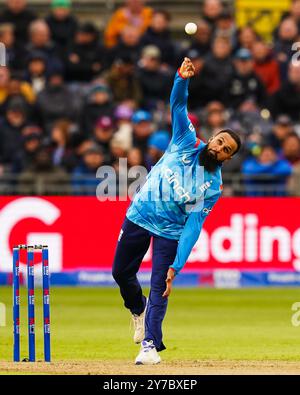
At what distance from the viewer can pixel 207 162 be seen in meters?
11.5

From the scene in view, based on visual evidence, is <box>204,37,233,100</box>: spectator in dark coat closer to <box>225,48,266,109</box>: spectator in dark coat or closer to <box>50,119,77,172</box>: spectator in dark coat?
<box>225,48,266,109</box>: spectator in dark coat

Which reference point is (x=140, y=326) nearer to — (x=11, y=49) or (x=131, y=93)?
(x=131, y=93)

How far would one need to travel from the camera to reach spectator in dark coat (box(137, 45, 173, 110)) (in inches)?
898

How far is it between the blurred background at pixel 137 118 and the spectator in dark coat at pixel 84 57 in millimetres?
23

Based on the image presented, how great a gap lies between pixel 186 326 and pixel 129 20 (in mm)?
9920

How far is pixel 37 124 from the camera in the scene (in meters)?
22.3

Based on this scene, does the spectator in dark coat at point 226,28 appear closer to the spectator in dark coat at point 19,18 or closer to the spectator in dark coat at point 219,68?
the spectator in dark coat at point 219,68

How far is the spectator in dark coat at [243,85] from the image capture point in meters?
22.8

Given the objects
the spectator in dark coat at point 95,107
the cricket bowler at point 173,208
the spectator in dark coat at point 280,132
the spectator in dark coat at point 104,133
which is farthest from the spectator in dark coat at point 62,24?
the cricket bowler at point 173,208

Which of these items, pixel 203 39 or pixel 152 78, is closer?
pixel 152 78

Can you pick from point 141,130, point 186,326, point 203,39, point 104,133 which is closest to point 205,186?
point 186,326

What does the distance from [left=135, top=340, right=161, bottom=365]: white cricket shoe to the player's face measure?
1.90 metres
